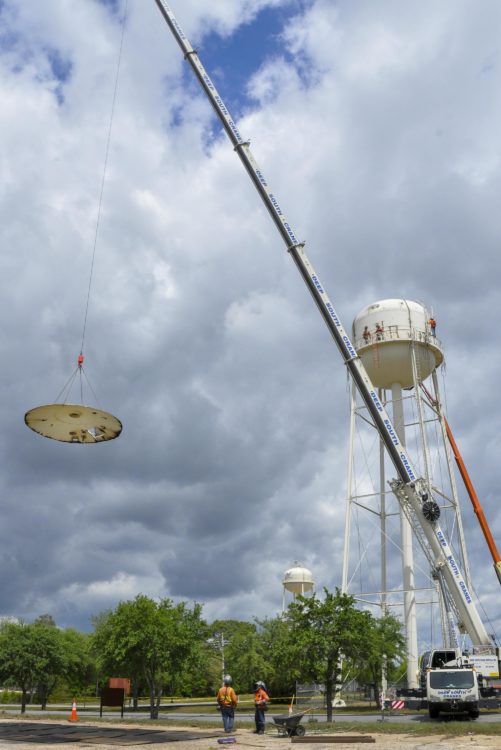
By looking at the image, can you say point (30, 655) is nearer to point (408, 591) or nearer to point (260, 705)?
point (408, 591)

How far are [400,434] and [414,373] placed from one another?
4150 mm

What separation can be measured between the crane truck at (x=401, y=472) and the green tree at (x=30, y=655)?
81.5 feet

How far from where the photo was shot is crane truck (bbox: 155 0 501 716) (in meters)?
36.4

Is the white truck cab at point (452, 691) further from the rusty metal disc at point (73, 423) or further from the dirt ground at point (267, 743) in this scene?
the rusty metal disc at point (73, 423)

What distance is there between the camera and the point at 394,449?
125ft

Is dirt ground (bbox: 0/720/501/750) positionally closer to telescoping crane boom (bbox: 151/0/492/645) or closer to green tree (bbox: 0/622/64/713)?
telescoping crane boom (bbox: 151/0/492/645)

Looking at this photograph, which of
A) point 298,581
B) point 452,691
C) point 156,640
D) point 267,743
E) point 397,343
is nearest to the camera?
point 267,743

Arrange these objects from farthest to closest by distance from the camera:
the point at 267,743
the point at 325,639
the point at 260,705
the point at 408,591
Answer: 1. the point at 408,591
2. the point at 325,639
3. the point at 260,705
4. the point at 267,743

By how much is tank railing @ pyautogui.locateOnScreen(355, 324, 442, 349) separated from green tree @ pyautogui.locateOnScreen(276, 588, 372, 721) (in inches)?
667

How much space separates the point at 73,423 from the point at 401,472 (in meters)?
22.4

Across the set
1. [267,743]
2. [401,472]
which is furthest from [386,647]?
[267,743]

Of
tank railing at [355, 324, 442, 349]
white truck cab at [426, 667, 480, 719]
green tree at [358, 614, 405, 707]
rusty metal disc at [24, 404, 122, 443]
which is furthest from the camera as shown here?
tank railing at [355, 324, 442, 349]

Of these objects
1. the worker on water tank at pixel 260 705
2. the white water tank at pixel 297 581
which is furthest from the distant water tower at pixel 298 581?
the worker on water tank at pixel 260 705

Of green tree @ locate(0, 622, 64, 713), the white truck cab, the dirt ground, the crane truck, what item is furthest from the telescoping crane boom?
green tree @ locate(0, 622, 64, 713)
